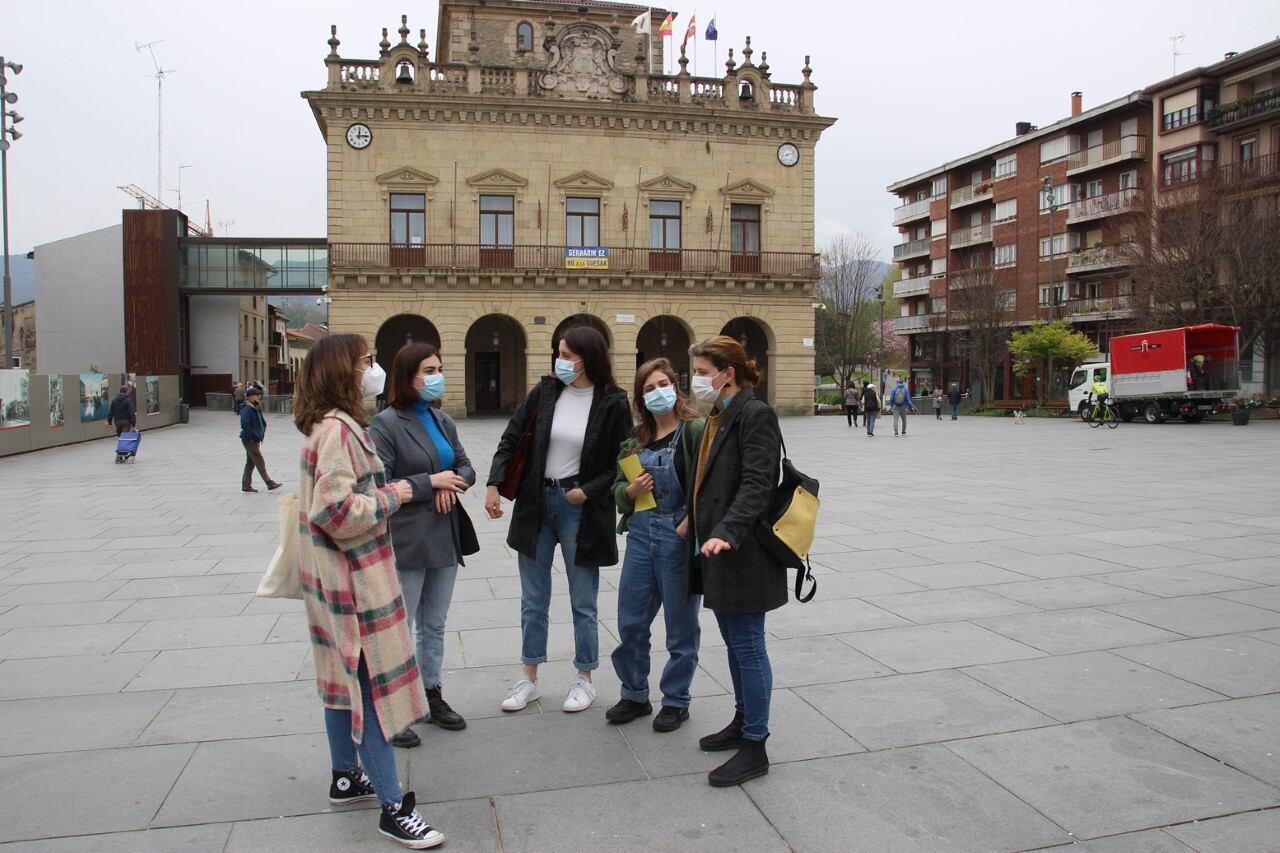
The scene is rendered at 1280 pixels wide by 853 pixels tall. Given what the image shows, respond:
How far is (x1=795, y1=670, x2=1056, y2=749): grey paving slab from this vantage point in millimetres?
4125

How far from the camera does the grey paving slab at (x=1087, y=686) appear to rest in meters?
4.38

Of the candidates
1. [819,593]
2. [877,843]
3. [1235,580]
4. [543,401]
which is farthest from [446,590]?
[1235,580]

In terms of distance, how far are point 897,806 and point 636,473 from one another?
1.69 metres

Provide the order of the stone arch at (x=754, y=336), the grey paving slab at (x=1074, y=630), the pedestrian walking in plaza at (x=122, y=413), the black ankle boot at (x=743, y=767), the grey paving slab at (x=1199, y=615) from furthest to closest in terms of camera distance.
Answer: the stone arch at (x=754, y=336)
the pedestrian walking in plaza at (x=122, y=413)
the grey paving slab at (x=1199, y=615)
the grey paving slab at (x=1074, y=630)
the black ankle boot at (x=743, y=767)

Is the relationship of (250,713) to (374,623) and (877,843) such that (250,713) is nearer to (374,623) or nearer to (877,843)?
(374,623)

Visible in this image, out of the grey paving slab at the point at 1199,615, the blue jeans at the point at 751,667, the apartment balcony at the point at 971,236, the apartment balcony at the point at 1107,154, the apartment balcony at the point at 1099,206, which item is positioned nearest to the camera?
the blue jeans at the point at 751,667

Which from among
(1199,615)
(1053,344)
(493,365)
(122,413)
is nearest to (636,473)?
(1199,615)

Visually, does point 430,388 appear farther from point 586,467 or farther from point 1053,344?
point 1053,344

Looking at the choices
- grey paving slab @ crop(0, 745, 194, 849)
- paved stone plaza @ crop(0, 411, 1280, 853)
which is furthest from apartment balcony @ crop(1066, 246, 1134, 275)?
grey paving slab @ crop(0, 745, 194, 849)

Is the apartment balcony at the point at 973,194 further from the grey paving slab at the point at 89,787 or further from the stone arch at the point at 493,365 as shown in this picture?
the grey paving slab at the point at 89,787

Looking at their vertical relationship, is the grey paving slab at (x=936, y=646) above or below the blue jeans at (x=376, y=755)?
below

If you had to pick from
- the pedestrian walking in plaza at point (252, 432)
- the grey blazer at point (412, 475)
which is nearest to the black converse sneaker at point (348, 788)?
the grey blazer at point (412, 475)

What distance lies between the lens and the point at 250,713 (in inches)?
177

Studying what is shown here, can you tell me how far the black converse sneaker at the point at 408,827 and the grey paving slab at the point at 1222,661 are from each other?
3.81 m
